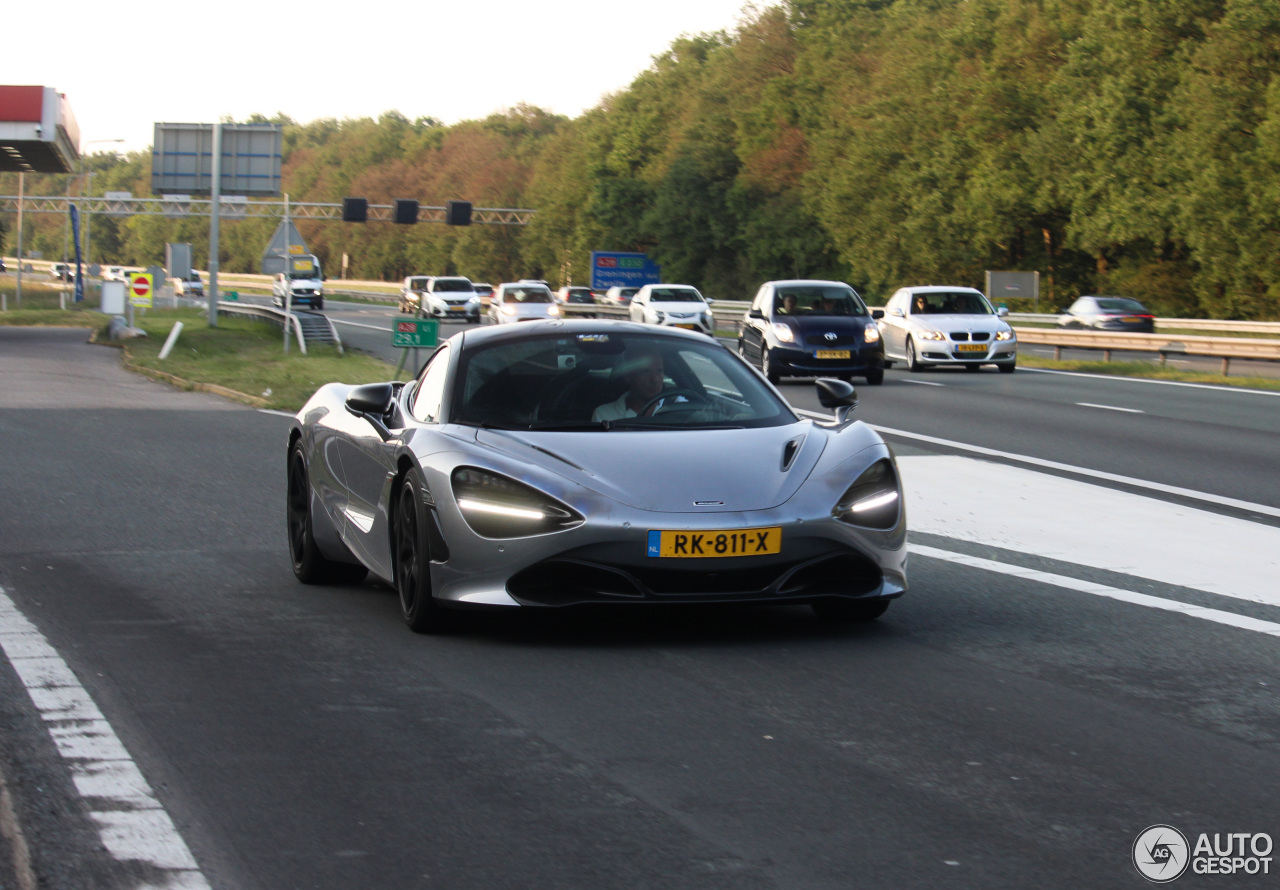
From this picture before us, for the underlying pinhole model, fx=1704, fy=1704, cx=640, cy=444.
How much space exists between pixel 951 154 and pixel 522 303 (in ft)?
93.5

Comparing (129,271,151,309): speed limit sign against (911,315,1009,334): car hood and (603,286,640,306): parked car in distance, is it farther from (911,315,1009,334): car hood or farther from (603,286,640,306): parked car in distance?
(603,286,640,306): parked car in distance

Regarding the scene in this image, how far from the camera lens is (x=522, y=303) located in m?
51.5

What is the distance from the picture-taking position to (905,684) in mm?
6004

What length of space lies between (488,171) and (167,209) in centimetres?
4013

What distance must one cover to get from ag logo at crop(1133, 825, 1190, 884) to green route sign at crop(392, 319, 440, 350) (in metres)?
16.7

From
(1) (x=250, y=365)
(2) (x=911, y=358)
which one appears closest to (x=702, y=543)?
(1) (x=250, y=365)

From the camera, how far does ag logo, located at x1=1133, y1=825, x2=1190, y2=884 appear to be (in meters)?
3.93

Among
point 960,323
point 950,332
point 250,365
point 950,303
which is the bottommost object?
point 250,365

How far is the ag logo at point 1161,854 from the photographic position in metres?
3.93

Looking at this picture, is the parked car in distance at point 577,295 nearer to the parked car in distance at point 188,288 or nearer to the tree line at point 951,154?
the tree line at point 951,154

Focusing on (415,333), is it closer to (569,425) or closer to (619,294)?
(569,425)

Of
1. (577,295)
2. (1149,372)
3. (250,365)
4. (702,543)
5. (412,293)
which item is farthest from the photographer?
(577,295)

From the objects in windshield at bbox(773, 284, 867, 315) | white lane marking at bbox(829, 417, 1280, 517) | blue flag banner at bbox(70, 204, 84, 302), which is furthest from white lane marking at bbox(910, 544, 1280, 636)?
blue flag banner at bbox(70, 204, 84, 302)

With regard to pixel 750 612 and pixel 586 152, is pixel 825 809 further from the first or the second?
pixel 586 152
